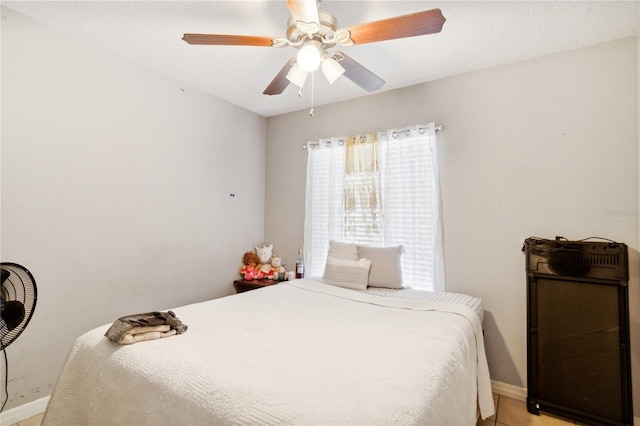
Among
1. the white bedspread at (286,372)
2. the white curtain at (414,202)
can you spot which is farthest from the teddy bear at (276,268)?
the white bedspread at (286,372)

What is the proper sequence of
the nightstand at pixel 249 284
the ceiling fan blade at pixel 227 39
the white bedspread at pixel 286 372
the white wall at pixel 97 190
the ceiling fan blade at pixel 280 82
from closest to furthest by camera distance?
the white bedspread at pixel 286 372
the ceiling fan blade at pixel 227 39
the ceiling fan blade at pixel 280 82
the white wall at pixel 97 190
the nightstand at pixel 249 284

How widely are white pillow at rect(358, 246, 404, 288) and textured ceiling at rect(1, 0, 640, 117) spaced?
1556 mm

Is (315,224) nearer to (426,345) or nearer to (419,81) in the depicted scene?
(419,81)

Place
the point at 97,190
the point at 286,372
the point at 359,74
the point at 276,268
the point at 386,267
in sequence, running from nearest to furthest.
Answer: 1. the point at 286,372
2. the point at 359,74
3. the point at 97,190
4. the point at 386,267
5. the point at 276,268

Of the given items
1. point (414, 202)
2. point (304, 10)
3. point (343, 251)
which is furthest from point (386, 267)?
point (304, 10)

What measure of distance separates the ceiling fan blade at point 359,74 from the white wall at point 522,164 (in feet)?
3.05

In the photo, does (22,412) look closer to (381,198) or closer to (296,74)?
(296,74)

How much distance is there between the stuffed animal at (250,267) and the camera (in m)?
3.33

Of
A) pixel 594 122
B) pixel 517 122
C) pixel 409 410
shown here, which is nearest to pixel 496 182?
pixel 517 122

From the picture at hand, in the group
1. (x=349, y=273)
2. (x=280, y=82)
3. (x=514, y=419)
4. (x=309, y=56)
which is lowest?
(x=514, y=419)

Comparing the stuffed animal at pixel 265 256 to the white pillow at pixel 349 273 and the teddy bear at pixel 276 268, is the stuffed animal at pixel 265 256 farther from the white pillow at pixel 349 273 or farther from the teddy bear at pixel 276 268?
the white pillow at pixel 349 273

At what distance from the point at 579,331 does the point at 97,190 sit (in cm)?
353

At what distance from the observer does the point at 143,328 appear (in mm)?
1439

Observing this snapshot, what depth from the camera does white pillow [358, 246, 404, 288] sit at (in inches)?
102
